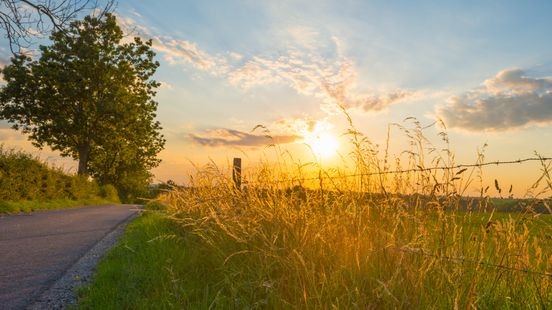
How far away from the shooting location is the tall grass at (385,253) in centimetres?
386

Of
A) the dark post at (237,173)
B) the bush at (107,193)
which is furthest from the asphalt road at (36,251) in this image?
the bush at (107,193)

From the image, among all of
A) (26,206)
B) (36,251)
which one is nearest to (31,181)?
(26,206)

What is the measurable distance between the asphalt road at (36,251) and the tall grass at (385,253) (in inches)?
88.6

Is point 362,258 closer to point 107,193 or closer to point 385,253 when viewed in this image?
point 385,253

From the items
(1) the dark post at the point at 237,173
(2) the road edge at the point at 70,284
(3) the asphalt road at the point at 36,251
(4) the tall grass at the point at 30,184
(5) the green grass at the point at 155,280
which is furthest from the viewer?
(4) the tall grass at the point at 30,184

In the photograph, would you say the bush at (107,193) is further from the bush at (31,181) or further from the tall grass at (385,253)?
the tall grass at (385,253)

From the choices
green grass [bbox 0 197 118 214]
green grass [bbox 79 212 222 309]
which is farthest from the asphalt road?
green grass [bbox 0 197 118 214]

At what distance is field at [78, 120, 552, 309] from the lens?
12.8ft

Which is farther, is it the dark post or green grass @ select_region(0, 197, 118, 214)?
green grass @ select_region(0, 197, 118, 214)

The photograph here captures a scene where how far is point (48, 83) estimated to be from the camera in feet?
126

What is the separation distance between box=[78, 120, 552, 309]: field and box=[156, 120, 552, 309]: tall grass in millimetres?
16

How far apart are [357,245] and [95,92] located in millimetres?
38456

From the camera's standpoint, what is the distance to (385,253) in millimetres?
4312

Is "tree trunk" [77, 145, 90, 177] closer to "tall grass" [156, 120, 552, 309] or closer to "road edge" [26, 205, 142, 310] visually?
"road edge" [26, 205, 142, 310]
